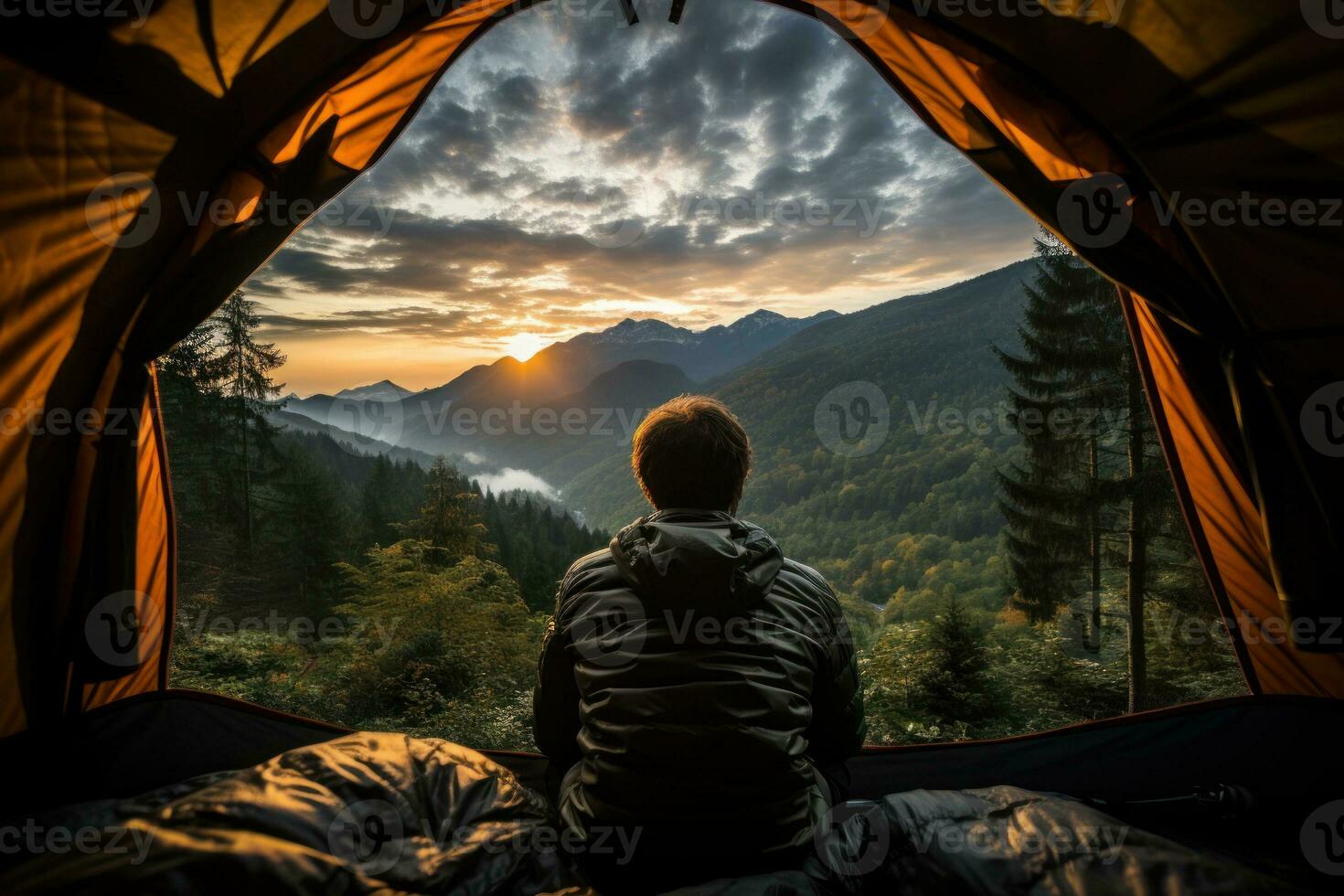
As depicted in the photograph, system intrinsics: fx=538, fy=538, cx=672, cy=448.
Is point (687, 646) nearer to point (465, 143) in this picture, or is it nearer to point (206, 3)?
point (206, 3)

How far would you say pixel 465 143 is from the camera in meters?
6.73

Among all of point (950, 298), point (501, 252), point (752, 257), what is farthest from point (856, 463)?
point (950, 298)

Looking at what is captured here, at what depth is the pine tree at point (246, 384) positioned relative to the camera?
11.2 m

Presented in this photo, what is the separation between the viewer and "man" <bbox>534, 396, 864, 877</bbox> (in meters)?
1.18

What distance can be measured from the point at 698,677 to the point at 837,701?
1.78 feet

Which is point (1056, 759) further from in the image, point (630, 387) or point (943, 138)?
point (630, 387)

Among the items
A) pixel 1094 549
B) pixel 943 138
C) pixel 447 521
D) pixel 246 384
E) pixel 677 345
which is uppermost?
pixel 677 345

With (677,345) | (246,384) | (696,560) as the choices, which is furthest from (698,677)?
(677,345)

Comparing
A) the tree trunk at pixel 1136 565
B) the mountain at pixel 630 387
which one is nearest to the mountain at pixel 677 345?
the mountain at pixel 630 387

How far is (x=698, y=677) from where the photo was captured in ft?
4.01

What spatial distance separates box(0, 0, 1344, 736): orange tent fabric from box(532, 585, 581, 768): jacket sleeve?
1667mm

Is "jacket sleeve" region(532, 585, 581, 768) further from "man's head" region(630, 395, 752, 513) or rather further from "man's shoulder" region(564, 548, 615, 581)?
"man's head" region(630, 395, 752, 513)

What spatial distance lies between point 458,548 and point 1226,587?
36.6 ft

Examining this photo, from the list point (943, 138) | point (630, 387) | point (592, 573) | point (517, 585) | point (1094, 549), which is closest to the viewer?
A: point (592, 573)
